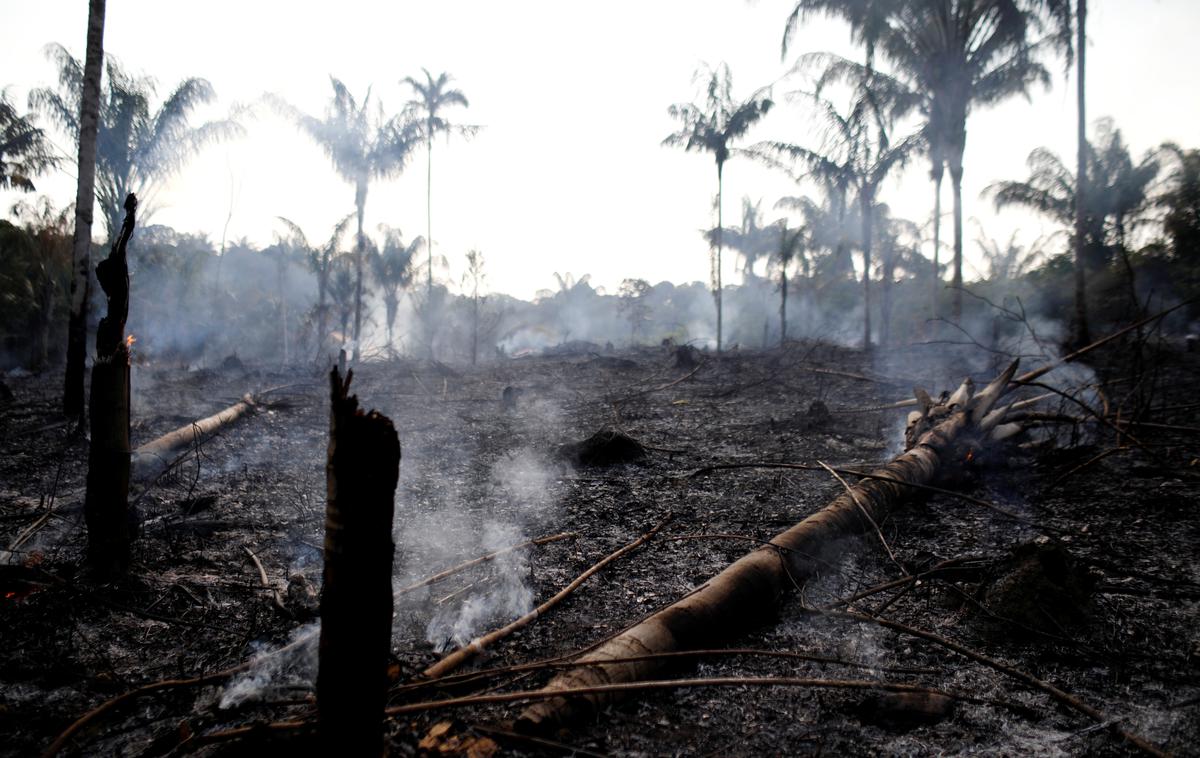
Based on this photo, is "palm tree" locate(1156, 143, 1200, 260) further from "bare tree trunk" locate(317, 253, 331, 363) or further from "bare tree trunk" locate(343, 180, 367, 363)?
"bare tree trunk" locate(317, 253, 331, 363)

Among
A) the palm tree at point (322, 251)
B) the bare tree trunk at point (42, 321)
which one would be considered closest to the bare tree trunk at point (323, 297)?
the palm tree at point (322, 251)

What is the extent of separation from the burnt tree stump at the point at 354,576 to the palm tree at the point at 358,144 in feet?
71.5

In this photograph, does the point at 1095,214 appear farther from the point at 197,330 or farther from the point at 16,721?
the point at 197,330

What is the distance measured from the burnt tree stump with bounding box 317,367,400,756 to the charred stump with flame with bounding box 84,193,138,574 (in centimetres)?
263

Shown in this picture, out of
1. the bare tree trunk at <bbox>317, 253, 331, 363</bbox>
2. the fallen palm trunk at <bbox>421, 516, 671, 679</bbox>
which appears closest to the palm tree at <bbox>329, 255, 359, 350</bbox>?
the bare tree trunk at <bbox>317, 253, 331, 363</bbox>

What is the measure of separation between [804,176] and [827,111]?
1.93 meters

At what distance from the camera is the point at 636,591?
3.65 metres

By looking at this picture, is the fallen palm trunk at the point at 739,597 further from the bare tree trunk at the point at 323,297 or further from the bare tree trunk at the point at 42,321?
the bare tree trunk at the point at 323,297

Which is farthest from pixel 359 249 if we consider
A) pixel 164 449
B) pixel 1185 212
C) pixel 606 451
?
pixel 1185 212

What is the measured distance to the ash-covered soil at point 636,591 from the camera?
2.28 meters

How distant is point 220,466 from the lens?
7027 mm

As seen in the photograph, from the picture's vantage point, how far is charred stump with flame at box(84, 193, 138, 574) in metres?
3.32

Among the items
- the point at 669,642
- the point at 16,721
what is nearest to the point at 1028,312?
the point at 669,642

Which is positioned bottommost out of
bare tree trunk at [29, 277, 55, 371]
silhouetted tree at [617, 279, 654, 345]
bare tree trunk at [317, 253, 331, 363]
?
bare tree trunk at [29, 277, 55, 371]
